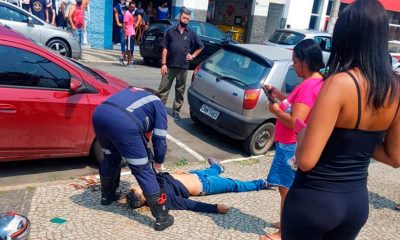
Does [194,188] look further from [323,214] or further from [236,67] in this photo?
[236,67]

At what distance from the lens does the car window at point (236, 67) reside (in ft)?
19.8

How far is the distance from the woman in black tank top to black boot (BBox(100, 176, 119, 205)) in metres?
2.23

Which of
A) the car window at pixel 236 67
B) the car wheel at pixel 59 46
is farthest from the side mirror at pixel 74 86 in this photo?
the car wheel at pixel 59 46

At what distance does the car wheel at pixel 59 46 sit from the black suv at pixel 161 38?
2718mm

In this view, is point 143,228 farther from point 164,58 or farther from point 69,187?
point 164,58

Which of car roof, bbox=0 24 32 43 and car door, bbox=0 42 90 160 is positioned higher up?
car roof, bbox=0 24 32 43

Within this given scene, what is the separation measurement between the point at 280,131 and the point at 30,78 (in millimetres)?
2673

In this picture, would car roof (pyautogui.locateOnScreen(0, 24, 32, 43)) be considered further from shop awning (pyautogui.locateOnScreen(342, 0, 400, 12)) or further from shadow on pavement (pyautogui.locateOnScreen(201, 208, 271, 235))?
shop awning (pyautogui.locateOnScreen(342, 0, 400, 12))

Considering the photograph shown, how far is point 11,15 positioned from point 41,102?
7181 mm

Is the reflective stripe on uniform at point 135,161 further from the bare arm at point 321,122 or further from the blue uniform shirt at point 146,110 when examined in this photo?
the bare arm at point 321,122

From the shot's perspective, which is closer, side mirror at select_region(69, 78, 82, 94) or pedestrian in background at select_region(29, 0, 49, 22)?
side mirror at select_region(69, 78, 82, 94)

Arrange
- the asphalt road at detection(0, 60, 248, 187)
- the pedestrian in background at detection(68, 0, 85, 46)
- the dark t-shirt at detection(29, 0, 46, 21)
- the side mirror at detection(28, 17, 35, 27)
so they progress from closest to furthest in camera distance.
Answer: the asphalt road at detection(0, 60, 248, 187)
the side mirror at detection(28, 17, 35, 27)
the pedestrian in background at detection(68, 0, 85, 46)
the dark t-shirt at detection(29, 0, 46, 21)

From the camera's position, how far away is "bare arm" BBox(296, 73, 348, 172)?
1.68 m

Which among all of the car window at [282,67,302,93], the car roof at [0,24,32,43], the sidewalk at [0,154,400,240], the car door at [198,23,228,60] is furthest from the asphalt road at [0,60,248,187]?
the car door at [198,23,228,60]
